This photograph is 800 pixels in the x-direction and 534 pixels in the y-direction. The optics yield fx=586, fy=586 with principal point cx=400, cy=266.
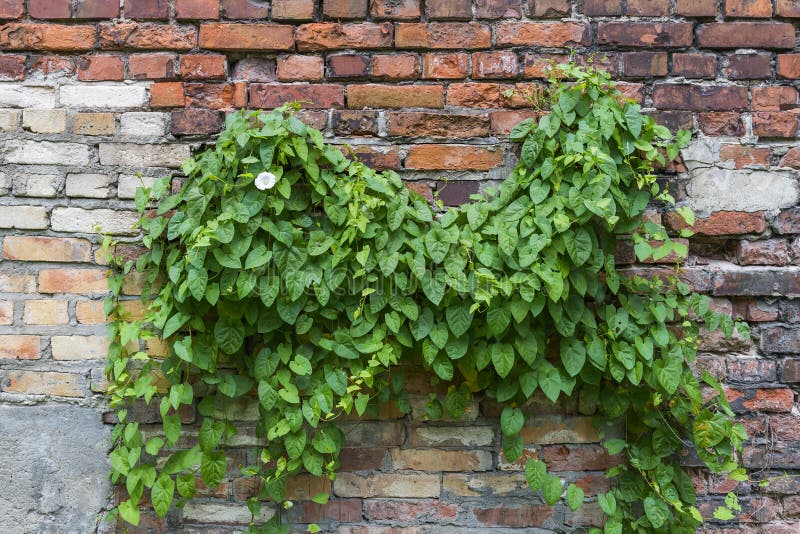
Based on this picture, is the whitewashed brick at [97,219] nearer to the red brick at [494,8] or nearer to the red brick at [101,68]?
the red brick at [101,68]

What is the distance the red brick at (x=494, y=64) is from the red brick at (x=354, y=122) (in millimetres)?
322

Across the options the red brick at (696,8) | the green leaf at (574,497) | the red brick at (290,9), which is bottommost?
the green leaf at (574,497)

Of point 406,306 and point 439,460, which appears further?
point 439,460

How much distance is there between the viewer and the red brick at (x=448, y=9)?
168 centimetres

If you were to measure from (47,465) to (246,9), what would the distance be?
144 centimetres

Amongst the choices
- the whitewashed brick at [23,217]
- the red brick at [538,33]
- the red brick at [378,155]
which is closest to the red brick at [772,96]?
the red brick at [538,33]

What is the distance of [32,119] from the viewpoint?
5.57 ft

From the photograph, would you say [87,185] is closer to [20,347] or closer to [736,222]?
[20,347]

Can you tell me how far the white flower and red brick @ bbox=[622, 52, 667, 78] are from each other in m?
1.05

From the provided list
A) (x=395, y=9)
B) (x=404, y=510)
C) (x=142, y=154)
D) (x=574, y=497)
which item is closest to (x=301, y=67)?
(x=395, y=9)

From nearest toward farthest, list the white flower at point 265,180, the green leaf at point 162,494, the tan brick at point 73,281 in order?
the white flower at point 265,180, the green leaf at point 162,494, the tan brick at point 73,281

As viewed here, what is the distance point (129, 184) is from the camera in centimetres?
170

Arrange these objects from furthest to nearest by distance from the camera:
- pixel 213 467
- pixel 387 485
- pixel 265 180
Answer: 1. pixel 387 485
2. pixel 213 467
3. pixel 265 180

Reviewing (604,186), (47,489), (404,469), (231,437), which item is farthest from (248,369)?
(604,186)
